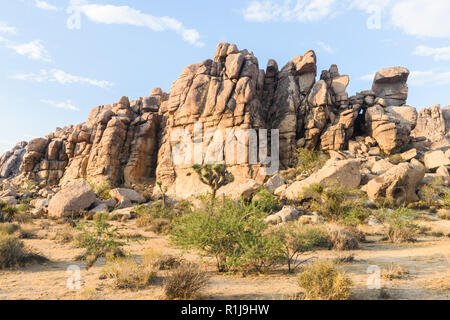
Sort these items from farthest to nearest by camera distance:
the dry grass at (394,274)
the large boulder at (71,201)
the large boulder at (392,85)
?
the large boulder at (392,85) < the large boulder at (71,201) < the dry grass at (394,274)

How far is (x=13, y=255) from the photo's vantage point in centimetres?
766

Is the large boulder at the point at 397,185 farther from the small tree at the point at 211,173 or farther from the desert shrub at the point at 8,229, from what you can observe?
the desert shrub at the point at 8,229

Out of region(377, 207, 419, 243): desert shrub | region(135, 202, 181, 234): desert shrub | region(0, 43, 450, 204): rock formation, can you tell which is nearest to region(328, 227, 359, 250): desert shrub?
region(377, 207, 419, 243): desert shrub

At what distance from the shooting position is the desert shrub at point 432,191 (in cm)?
2019

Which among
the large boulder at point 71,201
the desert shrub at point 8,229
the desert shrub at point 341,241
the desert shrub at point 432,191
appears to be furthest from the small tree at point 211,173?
the desert shrub at point 432,191

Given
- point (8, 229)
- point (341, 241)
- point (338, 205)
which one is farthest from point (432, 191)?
point (8, 229)

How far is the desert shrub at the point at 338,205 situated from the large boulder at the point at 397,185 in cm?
217

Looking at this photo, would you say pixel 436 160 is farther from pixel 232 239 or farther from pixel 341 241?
pixel 232 239

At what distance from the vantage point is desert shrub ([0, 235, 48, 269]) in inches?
293

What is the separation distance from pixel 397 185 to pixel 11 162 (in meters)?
66.1

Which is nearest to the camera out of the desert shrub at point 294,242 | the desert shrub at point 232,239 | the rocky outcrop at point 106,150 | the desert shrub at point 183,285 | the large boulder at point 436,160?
the desert shrub at point 183,285

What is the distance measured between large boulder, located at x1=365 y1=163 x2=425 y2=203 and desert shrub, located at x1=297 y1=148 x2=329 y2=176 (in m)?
8.49
